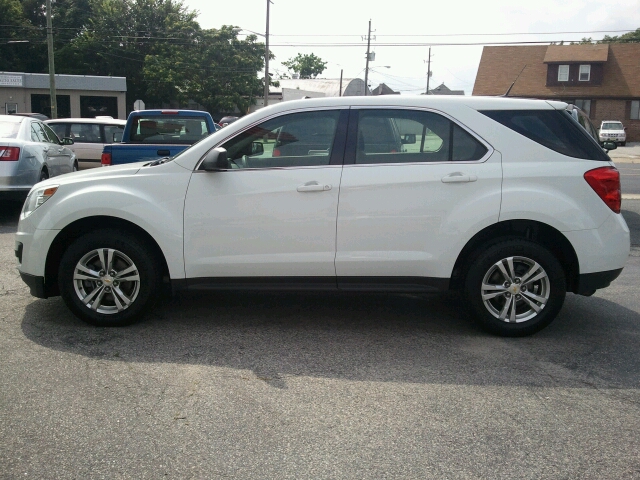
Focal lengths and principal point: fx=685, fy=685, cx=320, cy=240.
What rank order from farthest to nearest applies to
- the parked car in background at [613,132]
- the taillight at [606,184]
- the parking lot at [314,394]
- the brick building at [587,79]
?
the brick building at [587,79], the parked car in background at [613,132], the taillight at [606,184], the parking lot at [314,394]

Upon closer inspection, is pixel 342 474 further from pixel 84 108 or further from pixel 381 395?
pixel 84 108

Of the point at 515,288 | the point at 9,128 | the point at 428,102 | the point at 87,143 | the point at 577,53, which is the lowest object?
the point at 515,288

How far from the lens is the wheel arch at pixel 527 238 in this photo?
17.6 ft

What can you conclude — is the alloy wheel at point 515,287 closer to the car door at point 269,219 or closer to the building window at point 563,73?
the car door at point 269,219

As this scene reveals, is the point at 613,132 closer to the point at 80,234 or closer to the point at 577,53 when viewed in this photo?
the point at 577,53

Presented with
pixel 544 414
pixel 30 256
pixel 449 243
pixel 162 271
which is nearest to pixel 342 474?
pixel 544 414

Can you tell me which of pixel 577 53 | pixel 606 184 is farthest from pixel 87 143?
pixel 577 53

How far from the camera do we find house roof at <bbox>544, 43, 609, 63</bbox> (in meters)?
53.7

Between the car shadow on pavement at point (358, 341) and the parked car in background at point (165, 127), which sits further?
the parked car in background at point (165, 127)

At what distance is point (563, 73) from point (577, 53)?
6.11 ft

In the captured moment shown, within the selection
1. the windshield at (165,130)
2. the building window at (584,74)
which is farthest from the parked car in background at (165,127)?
the building window at (584,74)

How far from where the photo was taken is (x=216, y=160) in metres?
5.28

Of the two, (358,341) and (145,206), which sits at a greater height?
(145,206)

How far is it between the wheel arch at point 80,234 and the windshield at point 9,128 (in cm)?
646
